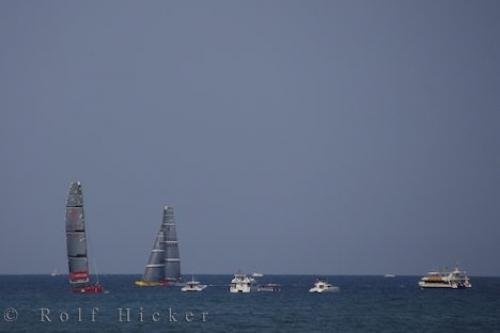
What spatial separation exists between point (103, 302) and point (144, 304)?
5.71m

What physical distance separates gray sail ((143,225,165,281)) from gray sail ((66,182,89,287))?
3646cm

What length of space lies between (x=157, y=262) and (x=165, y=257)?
1664mm

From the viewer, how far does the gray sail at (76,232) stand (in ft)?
454

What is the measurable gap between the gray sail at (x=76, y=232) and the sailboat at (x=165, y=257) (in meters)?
37.0

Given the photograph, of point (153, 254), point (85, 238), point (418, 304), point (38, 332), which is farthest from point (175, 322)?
point (153, 254)

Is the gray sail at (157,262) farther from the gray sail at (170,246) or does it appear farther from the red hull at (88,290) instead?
the red hull at (88,290)

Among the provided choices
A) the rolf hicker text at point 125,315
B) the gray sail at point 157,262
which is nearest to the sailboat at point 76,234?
the rolf hicker text at point 125,315

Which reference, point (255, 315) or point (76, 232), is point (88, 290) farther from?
point (255, 315)

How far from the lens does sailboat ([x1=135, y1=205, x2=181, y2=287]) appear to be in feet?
594

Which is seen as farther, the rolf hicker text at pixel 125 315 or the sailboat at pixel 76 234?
the sailboat at pixel 76 234

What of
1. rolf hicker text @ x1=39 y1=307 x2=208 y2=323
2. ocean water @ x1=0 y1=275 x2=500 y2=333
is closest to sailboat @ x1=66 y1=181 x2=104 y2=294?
ocean water @ x1=0 y1=275 x2=500 y2=333

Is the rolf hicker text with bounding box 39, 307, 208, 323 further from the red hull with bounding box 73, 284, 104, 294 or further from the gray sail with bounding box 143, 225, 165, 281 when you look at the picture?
the gray sail with bounding box 143, 225, 165, 281

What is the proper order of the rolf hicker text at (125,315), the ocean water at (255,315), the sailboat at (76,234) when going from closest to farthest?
the ocean water at (255,315), the rolf hicker text at (125,315), the sailboat at (76,234)

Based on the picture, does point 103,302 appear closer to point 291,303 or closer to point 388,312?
point 291,303
